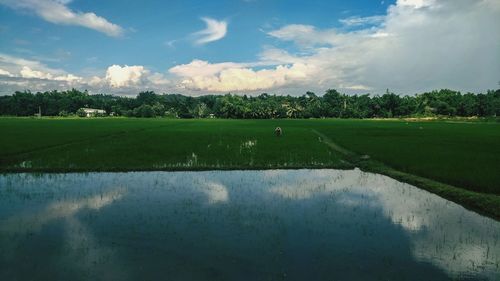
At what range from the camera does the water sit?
270 inches

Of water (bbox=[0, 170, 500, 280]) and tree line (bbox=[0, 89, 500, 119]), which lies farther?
tree line (bbox=[0, 89, 500, 119])

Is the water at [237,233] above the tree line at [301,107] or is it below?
below

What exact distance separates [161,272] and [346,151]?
2184 cm

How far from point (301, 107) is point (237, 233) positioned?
12123 cm

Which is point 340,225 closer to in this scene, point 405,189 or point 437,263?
point 437,263

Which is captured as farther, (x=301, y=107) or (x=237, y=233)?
(x=301, y=107)

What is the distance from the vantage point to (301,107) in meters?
128

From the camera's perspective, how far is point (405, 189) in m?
14.5

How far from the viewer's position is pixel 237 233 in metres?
8.83

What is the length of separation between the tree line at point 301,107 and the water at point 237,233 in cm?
10726

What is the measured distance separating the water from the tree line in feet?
352

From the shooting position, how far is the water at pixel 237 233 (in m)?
6.85

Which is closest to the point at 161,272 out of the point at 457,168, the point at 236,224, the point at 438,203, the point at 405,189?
the point at 236,224

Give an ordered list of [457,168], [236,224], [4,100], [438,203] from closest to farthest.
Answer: [236,224] → [438,203] → [457,168] → [4,100]
